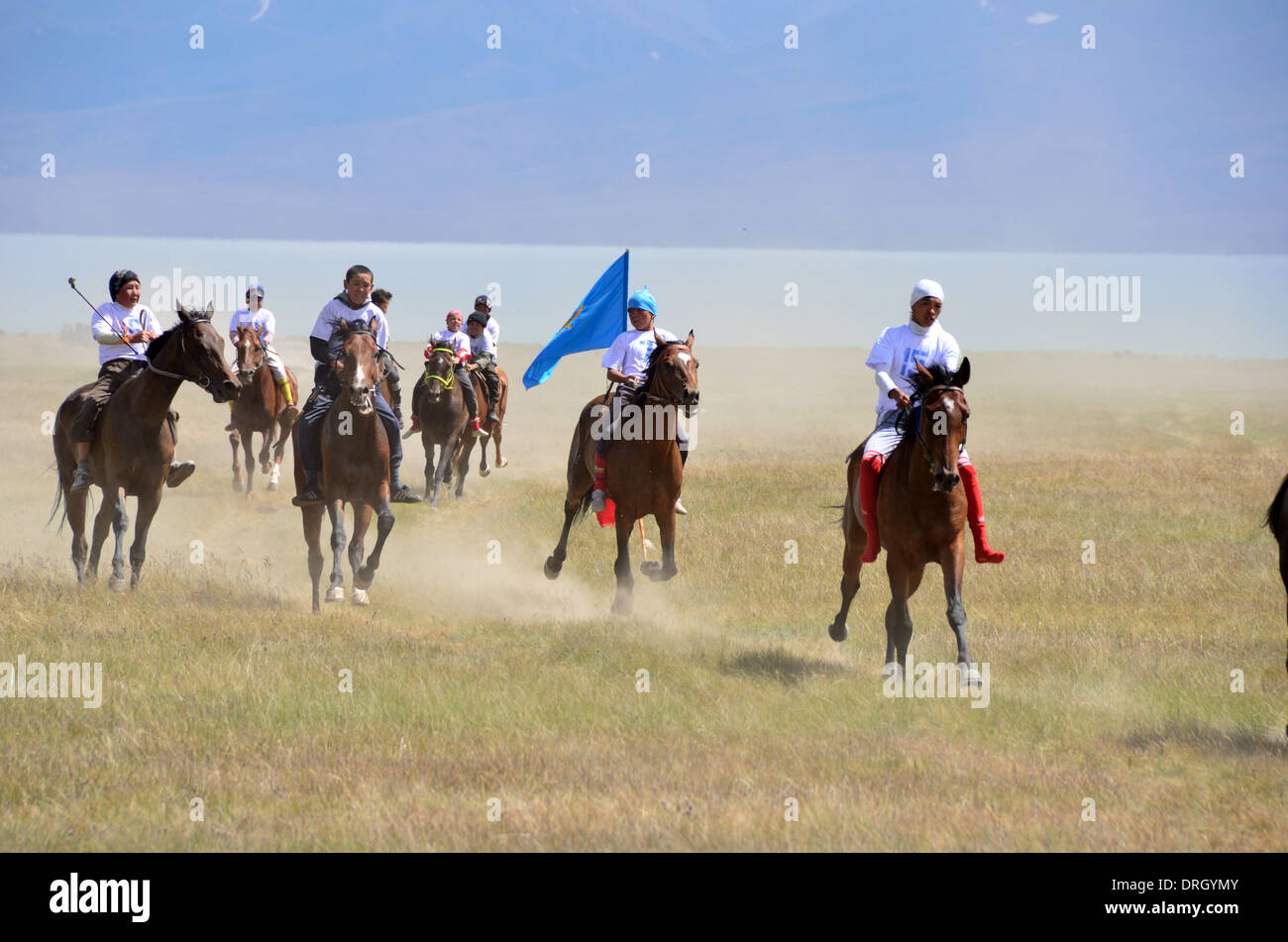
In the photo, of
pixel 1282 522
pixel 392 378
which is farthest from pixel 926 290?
pixel 392 378

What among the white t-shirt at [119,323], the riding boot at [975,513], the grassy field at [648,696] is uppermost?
the white t-shirt at [119,323]

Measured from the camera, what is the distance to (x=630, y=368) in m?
13.4

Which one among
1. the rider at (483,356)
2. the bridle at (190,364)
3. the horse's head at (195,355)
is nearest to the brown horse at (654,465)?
the horse's head at (195,355)

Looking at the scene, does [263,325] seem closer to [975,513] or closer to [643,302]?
[643,302]

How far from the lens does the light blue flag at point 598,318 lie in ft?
53.9

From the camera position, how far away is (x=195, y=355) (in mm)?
12656

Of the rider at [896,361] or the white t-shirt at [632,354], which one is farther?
the white t-shirt at [632,354]

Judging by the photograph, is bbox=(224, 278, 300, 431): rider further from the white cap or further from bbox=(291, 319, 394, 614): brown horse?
the white cap

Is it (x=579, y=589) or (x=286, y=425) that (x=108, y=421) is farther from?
(x=286, y=425)

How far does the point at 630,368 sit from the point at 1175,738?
6.54 m

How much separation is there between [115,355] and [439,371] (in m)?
8.24

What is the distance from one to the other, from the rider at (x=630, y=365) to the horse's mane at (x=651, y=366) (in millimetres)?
183

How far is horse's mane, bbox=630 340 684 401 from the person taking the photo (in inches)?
482

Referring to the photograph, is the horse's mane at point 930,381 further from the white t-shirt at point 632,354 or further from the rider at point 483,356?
the rider at point 483,356
